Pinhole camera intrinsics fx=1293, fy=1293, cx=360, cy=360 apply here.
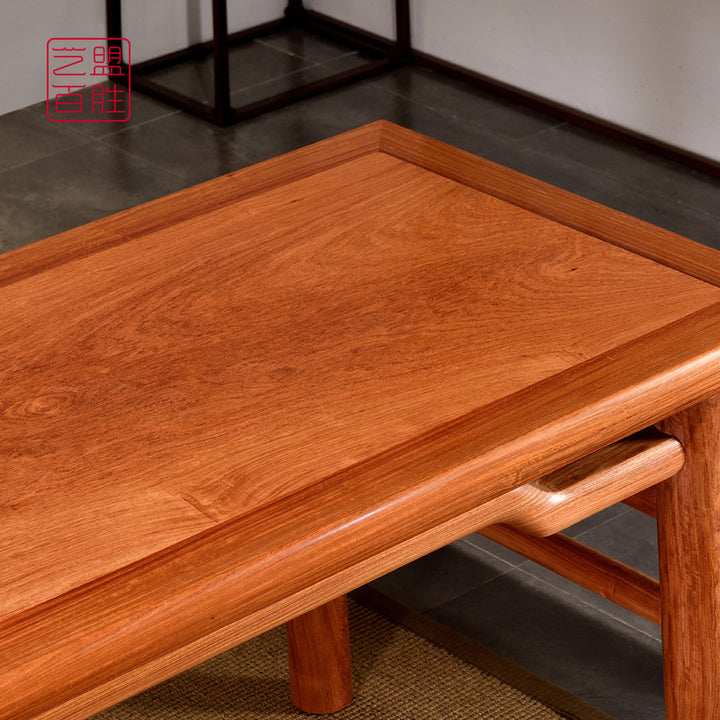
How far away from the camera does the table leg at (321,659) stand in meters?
1.45

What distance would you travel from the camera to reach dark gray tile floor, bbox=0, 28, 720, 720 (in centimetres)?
178

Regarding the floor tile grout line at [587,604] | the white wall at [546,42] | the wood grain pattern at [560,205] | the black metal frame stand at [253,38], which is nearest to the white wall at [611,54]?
the white wall at [546,42]

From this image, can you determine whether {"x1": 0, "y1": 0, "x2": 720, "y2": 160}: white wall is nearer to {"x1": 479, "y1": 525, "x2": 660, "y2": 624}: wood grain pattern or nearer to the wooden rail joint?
{"x1": 479, "y1": 525, "x2": 660, "y2": 624}: wood grain pattern

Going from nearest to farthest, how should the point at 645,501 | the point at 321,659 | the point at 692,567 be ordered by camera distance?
the point at 692,567 < the point at 645,501 < the point at 321,659

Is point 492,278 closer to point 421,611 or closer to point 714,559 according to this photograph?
point 714,559

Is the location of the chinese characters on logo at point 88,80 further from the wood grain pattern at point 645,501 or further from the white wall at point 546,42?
the wood grain pattern at point 645,501

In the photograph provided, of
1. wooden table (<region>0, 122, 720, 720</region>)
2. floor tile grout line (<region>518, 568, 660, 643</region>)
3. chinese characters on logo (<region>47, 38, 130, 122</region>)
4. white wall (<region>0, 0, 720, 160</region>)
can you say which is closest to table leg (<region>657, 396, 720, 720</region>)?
wooden table (<region>0, 122, 720, 720</region>)

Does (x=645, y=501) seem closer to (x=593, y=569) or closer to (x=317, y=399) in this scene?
(x=593, y=569)

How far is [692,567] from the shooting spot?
4.06ft

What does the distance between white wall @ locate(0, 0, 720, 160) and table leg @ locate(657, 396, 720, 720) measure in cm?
181

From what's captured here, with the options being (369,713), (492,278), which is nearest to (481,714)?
(369,713)

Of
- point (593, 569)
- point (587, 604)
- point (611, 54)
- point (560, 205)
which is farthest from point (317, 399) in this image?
point (611, 54)

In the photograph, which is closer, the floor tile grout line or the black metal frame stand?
the floor tile grout line

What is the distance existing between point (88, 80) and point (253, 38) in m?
0.52
